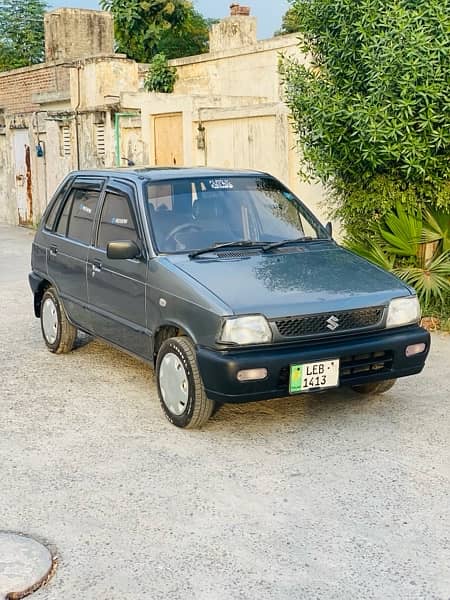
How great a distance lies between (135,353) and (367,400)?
5.72 ft

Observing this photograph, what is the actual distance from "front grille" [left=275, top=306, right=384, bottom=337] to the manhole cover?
6.51 ft

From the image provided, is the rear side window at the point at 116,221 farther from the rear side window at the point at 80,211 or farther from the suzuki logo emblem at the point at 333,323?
the suzuki logo emblem at the point at 333,323

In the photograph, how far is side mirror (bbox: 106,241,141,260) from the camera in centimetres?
602

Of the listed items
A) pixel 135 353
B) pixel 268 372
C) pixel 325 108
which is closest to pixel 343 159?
pixel 325 108

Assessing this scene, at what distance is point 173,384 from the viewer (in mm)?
5684

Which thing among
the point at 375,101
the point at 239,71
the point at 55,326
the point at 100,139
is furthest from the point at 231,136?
the point at 239,71

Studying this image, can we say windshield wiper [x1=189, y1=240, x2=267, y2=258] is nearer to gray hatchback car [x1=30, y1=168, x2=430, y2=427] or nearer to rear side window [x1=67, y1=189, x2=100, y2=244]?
gray hatchback car [x1=30, y1=168, x2=430, y2=427]

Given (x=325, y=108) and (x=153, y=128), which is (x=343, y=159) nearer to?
(x=325, y=108)

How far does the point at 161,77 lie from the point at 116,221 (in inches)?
641

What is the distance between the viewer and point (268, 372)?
514 centimetres

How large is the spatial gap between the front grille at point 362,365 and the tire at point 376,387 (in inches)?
23.6

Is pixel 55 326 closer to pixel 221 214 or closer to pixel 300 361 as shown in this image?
pixel 221 214

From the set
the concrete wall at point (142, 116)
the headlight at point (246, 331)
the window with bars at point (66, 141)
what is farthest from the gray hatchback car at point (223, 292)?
the window with bars at point (66, 141)

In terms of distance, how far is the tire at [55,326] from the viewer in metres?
7.59
